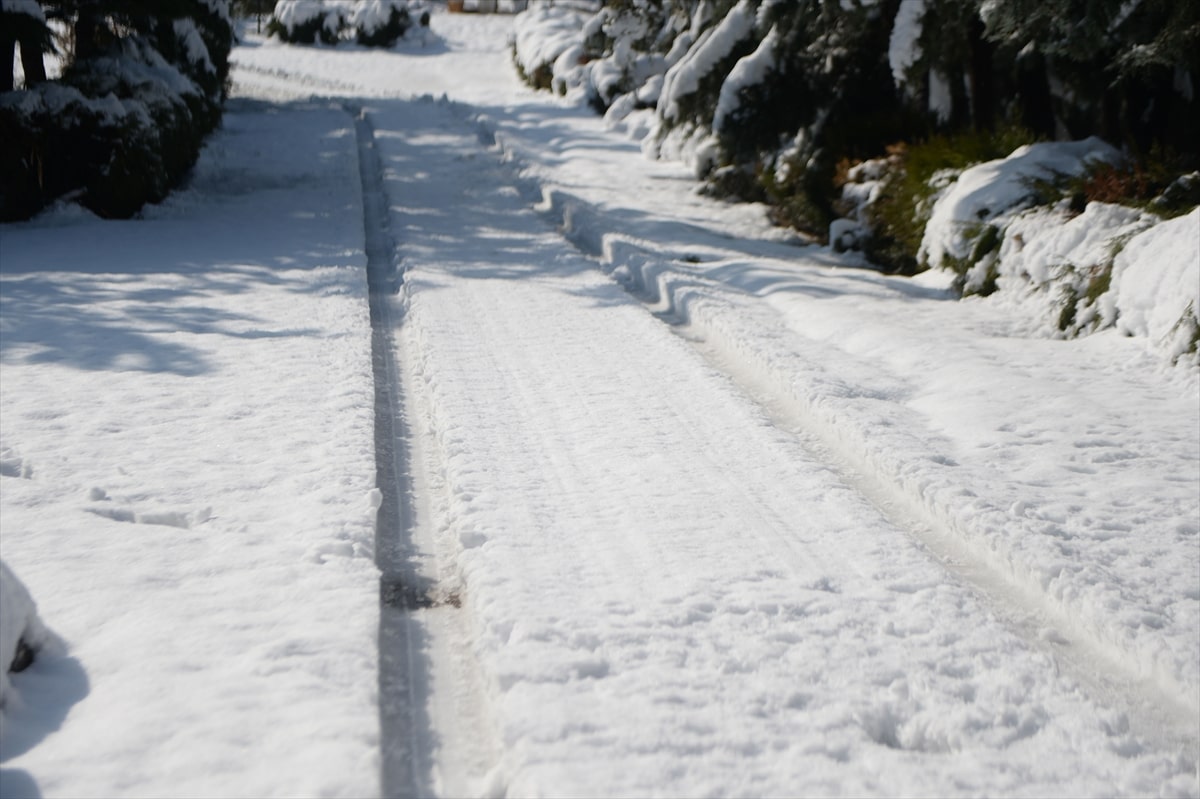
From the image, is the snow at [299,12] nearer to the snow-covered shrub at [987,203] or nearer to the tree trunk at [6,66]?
the tree trunk at [6,66]

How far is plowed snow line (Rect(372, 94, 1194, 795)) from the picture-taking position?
3174mm

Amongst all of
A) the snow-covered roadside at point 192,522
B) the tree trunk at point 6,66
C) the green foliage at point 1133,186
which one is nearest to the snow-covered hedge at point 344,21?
the tree trunk at point 6,66

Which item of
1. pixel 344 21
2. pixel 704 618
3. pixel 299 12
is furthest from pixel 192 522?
pixel 299 12

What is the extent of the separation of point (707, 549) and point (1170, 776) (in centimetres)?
184

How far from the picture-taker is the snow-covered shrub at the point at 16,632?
130 inches

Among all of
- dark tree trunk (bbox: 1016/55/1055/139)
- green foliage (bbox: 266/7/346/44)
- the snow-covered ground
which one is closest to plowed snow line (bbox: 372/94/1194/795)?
the snow-covered ground

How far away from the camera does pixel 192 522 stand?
4703mm

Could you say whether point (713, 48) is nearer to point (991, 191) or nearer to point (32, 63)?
point (991, 191)

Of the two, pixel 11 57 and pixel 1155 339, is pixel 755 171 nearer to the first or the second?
pixel 1155 339

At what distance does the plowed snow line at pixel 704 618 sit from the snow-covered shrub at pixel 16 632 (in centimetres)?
127

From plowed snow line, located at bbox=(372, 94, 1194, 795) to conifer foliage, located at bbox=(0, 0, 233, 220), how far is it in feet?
23.7

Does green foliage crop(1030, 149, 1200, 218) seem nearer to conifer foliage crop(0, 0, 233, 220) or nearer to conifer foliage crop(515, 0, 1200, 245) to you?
conifer foliage crop(515, 0, 1200, 245)

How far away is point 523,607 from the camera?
3961 mm

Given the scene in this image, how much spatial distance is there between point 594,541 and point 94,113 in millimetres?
9958
